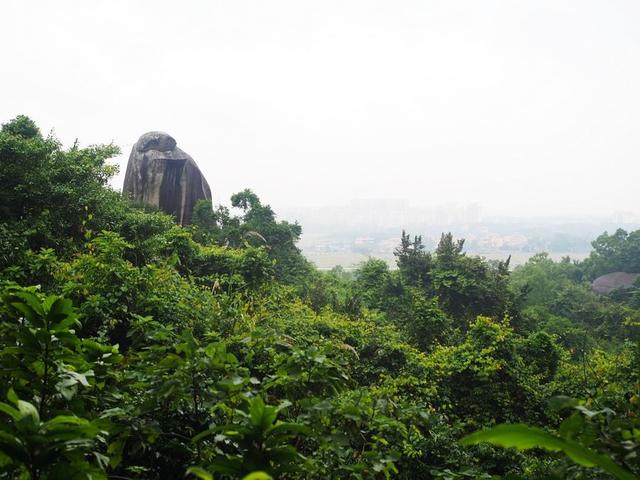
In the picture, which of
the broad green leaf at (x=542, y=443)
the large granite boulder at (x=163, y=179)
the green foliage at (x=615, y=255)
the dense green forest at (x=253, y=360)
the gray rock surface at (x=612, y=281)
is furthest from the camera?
the green foliage at (x=615, y=255)

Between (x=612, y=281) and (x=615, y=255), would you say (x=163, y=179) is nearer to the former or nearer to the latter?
(x=612, y=281)

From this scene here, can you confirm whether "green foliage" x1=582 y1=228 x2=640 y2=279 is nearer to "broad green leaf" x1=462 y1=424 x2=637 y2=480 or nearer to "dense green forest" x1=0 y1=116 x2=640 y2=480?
"dense green forest" x1=0 y1=116 x2=640 y2=480

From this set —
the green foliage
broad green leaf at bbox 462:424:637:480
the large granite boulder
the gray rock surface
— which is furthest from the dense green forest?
the green foliage

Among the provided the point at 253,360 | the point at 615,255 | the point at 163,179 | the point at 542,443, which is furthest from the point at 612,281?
the point at 542,443

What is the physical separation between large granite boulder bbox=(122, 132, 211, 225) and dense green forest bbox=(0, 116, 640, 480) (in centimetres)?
318

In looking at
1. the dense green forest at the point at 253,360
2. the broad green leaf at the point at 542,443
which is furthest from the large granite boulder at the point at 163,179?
the broad green leaf at the point at 542,443

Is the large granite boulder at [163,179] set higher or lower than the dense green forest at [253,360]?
higher

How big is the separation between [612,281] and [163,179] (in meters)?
34.4

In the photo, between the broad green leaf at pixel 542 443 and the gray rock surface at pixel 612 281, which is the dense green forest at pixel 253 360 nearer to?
the broad green leaf at pixel 542 443

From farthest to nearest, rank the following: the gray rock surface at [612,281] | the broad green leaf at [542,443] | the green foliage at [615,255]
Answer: the green foliage at [615,255], the gray rock surface at [612,281], the broad green leaf at [542,443]

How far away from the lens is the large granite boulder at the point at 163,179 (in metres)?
22.5

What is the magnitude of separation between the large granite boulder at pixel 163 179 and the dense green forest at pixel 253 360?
318 centimetres

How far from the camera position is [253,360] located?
5652 millimetres

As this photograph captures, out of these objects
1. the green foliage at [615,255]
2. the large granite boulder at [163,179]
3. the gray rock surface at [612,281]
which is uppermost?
the large granite boulder at [163,179]
